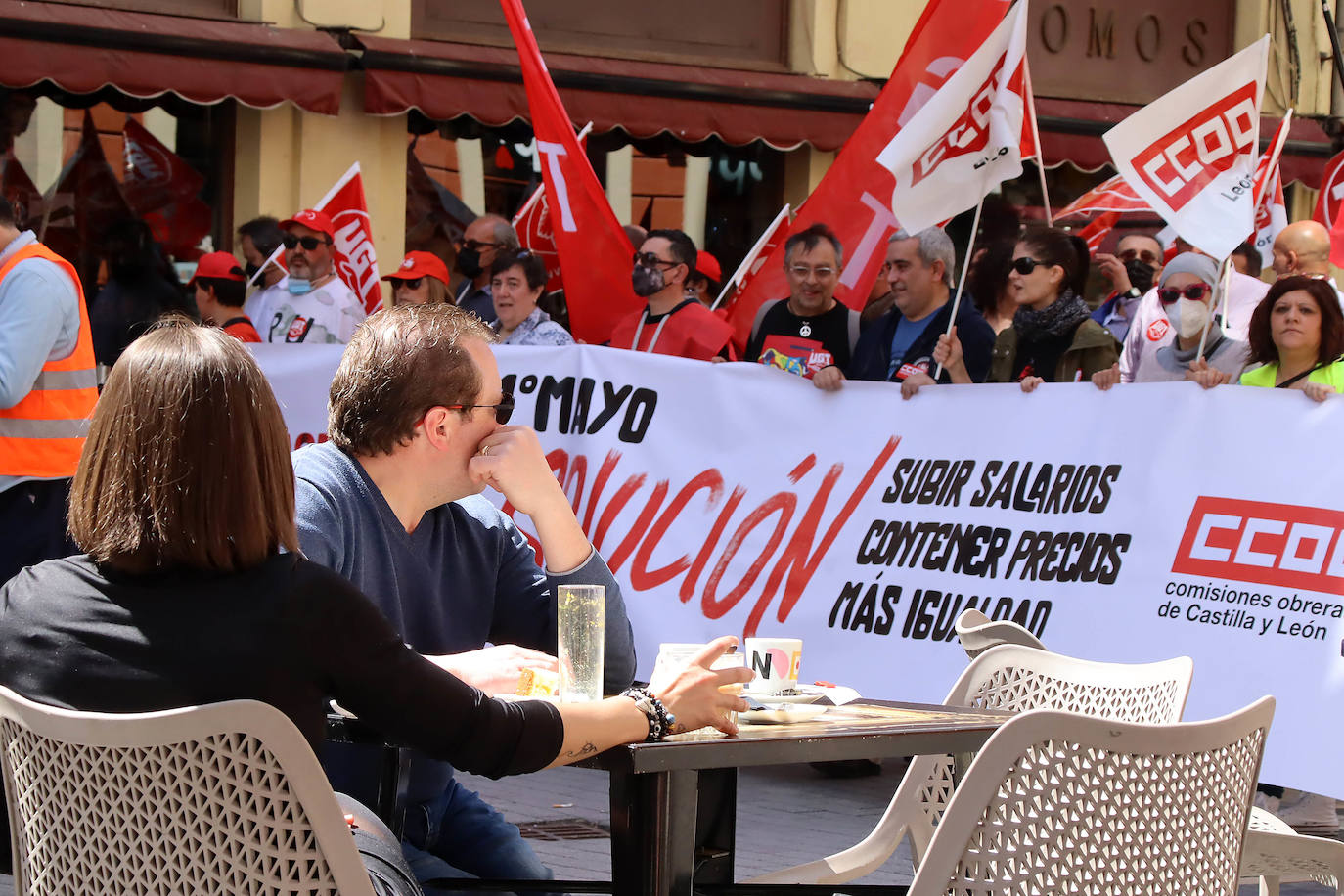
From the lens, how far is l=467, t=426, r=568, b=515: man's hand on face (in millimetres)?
3295

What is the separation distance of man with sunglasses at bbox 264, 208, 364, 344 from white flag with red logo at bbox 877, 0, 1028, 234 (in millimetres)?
3774

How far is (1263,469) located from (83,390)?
3.98 m

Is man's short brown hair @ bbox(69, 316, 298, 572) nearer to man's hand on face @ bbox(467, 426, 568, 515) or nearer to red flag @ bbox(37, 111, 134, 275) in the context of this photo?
man's hand on face @ bbox(467, 426, 568, 515)

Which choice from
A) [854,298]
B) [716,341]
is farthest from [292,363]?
[854,298]

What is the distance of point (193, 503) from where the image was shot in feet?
7.56

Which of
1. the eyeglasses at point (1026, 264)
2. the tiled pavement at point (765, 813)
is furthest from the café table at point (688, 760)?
the eyeglasses at point (1026, 264)

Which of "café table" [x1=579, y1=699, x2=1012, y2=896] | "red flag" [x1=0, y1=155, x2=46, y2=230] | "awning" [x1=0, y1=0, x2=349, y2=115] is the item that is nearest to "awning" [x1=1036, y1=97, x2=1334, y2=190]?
"awning" [x1=0, y1=0, x2=349, y2=115]

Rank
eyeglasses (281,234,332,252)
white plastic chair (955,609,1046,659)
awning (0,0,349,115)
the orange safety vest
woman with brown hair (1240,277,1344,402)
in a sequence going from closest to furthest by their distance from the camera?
white plastic chair (955,609,1046,659) → the orange safety vest → woman with brown hair (1240,277,1344,402) → eyeglasses (281,234,332,252) → awning (0,0,349,115)

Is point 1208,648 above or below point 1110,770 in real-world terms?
below

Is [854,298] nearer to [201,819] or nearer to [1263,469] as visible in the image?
[1263,469]

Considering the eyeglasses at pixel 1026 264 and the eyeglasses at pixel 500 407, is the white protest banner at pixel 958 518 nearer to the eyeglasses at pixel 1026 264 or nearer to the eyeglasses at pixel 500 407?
the eyeglasses at pixel 1026 264

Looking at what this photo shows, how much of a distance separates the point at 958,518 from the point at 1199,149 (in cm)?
155

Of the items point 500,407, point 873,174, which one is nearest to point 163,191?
point 873,174

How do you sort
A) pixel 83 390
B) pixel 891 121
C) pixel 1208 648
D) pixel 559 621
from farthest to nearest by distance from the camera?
pixel 891 121
pixel 83 390
pixel 1208 648
pixel 559 621
